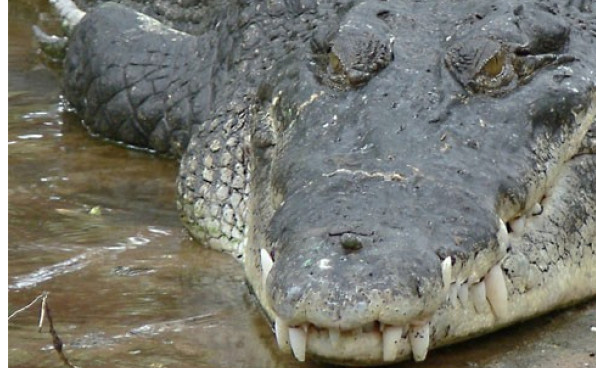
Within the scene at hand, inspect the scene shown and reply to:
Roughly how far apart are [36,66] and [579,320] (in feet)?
13.1

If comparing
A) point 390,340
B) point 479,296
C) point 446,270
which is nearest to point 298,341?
point 390,340

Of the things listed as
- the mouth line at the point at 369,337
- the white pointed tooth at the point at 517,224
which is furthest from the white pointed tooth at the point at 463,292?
the white pointed tooth at the point at 517,224

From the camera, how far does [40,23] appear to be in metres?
7.89

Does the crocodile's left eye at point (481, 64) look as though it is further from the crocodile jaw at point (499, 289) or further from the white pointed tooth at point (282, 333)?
the white pointed tooth at point (282, 333)

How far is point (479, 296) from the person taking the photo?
330 centimetres

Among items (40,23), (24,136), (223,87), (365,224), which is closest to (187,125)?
(223,87)

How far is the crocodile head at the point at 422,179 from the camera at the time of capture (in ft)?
9.86

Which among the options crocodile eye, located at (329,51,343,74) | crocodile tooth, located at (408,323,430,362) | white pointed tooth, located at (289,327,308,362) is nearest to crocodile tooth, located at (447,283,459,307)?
crocodile tooth, located at (408,323,430,362)

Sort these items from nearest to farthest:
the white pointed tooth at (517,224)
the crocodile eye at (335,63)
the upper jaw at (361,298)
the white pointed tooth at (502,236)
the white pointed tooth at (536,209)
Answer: the upper jaw at (361,298)
the white pointed tooth at (502,236)
the white pointed tooth at (517,224)
the white pointed tooth at (536,209)
the crocodile eye at (335,63)

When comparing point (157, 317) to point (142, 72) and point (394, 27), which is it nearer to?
point (394, 27)

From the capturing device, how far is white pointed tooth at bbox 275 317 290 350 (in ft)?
10.2

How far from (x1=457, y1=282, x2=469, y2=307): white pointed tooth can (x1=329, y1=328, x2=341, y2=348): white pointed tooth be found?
14.2 inches

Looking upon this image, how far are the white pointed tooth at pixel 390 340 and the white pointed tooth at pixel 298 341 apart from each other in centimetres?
19

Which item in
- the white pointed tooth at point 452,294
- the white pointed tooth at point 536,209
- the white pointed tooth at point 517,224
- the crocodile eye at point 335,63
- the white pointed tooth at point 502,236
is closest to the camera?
the white pointed tooth at point 452,294
